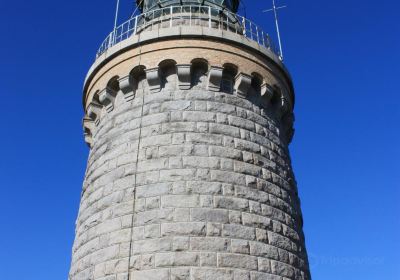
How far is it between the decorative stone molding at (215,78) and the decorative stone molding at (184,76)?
0.38 m

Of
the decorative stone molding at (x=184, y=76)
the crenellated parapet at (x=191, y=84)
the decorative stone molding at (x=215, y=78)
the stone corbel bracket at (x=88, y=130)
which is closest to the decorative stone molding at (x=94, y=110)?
the crenellated parapet at (x=191, y=84)

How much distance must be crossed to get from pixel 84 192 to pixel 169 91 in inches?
101

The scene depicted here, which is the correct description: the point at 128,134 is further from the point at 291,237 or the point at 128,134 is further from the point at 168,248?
the point at 291,237

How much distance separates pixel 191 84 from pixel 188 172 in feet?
5.79

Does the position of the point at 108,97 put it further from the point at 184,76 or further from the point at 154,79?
the point at 184,76

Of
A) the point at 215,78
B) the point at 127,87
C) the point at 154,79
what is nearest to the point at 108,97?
the point at 127,87

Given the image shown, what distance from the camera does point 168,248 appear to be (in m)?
6.02

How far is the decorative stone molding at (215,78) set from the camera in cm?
758

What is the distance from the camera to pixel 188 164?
6773mm

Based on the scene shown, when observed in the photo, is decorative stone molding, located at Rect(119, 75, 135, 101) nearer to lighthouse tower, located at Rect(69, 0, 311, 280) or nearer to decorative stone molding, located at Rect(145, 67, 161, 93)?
lighthouse tower, located at Rect(69, 0, 311, 280)

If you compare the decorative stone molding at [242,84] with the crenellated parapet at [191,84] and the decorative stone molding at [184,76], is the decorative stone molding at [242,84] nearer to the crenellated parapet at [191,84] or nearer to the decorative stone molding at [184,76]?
the crenellated parapet at [191,84]

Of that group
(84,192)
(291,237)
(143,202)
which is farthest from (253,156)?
(84,192)

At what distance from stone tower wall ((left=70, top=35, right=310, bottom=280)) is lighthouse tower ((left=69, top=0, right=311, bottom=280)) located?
2cm

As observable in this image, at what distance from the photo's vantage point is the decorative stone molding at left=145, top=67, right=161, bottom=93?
7562mm
